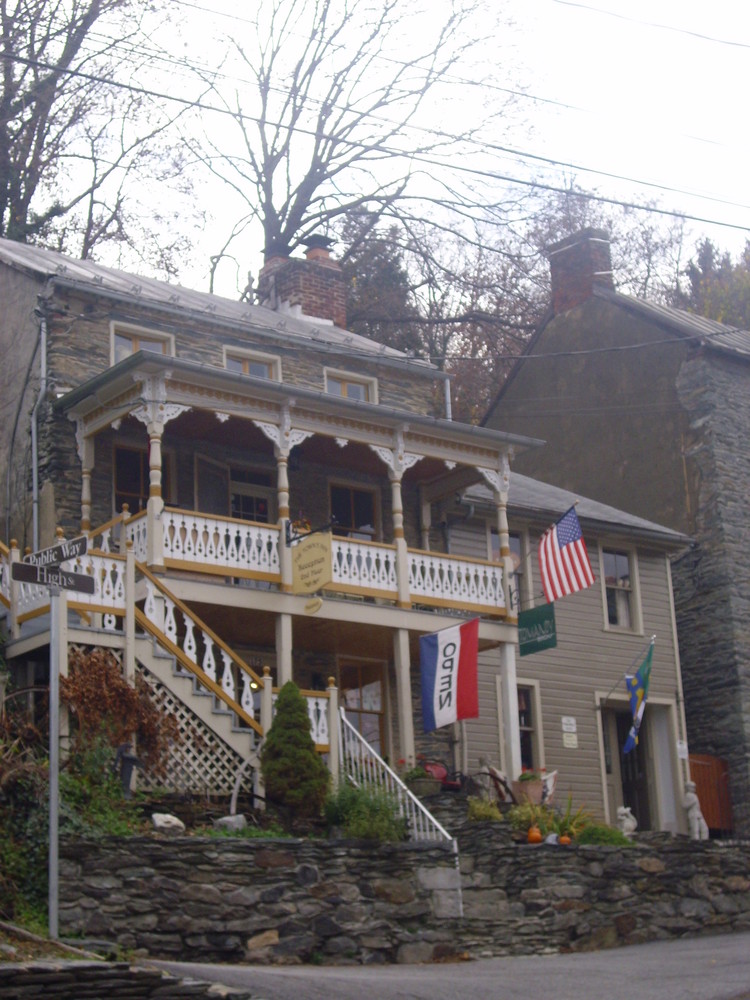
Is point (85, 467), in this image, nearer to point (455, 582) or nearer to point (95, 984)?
point (455, 582)

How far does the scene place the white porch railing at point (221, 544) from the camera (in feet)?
66.9

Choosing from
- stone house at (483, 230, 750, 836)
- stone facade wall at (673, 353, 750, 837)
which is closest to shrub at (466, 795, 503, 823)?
stone house at (483, 230, 750, 836)

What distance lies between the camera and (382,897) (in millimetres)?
16484

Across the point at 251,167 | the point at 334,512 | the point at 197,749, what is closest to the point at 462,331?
the point at 251,167

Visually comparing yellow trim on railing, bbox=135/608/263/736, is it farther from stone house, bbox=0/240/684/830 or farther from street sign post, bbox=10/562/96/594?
street sign post, bbox=10/562/96/594

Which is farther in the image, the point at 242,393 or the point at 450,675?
the point at 242,393

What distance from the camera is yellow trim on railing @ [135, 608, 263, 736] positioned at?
1853 centimetres

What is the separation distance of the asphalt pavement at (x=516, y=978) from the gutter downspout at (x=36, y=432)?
8.89 metres

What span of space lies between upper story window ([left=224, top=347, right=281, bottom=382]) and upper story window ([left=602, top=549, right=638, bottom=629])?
7.19 m

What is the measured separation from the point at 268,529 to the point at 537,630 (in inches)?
181

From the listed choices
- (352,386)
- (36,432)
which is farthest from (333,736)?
(352,386)

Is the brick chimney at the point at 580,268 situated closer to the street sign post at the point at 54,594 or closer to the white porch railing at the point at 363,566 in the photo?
the white porch railing at the point at 363,566

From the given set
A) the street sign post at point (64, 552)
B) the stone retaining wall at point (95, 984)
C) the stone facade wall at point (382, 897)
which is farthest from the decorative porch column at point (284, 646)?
the stone retaining wall at point (95, 984)

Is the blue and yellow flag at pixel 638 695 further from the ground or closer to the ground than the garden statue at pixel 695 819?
further from the ground
